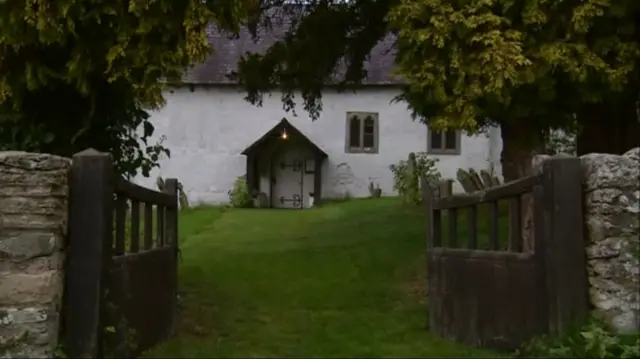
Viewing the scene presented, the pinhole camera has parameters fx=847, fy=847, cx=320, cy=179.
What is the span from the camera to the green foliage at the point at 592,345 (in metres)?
4.79

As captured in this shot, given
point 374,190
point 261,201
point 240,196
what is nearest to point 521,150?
point 374,190

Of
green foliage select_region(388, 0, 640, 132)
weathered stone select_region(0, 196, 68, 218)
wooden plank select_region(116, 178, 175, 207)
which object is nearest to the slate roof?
green foliage select_region(388, 0, 640, 132)

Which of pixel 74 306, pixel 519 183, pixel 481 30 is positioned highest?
pixel 481 30

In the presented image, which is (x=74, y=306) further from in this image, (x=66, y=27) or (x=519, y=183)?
(x=519, y=183)

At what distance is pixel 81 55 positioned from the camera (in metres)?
6.46

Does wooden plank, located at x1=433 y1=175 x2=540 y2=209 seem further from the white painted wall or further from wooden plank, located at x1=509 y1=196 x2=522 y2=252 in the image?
the white painted wall

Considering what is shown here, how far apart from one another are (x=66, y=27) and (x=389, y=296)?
4.37m

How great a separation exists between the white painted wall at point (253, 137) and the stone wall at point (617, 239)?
796 inches

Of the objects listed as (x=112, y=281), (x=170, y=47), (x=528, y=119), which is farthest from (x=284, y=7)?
(x=112, y=281)

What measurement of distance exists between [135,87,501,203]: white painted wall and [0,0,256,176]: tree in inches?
721

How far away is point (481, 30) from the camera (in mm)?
7867

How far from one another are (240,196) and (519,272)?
64.5 feet

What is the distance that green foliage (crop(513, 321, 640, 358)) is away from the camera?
4793mm

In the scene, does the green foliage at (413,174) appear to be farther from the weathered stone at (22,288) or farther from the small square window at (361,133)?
the weathered stone at (22,288)
